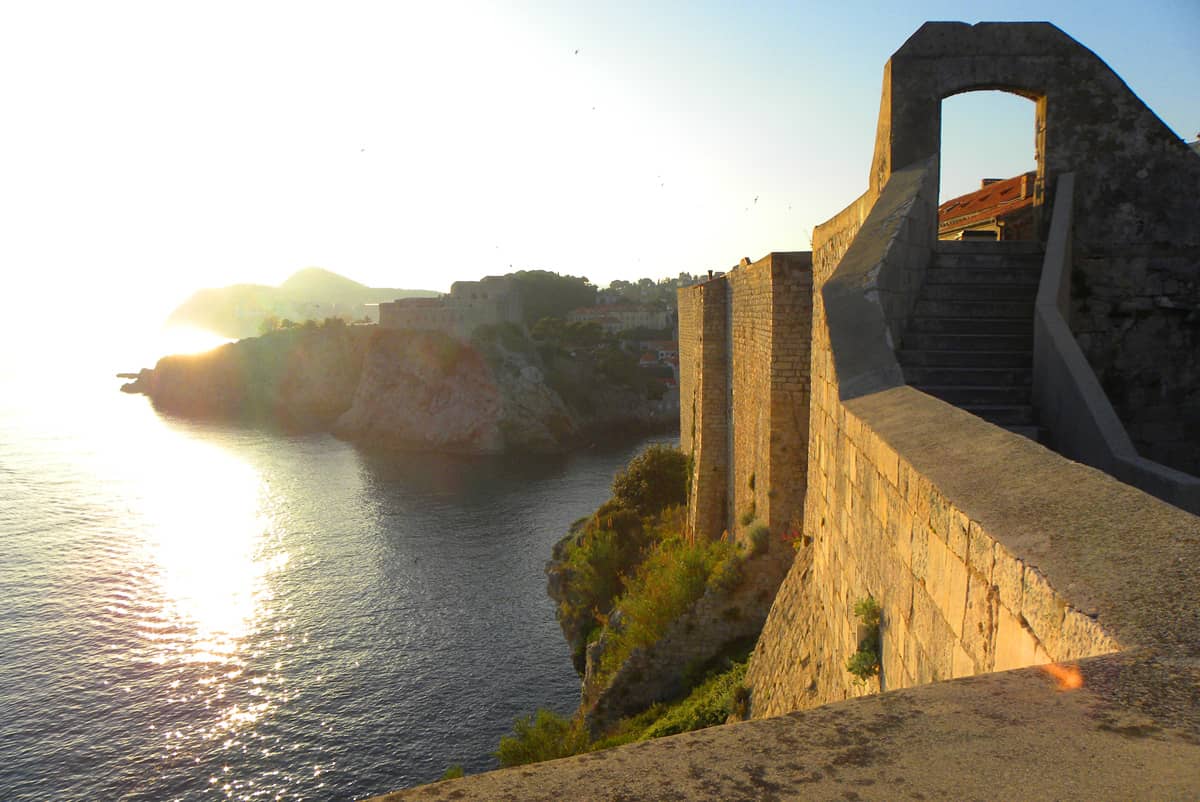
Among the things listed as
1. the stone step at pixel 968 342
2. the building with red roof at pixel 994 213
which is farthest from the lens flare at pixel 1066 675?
the building with red roof at pixel 994 213

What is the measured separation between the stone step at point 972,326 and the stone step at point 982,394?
0.76m

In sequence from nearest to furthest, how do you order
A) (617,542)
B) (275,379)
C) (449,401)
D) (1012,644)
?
(1012,644) < (617,542) < (449,401) < (275,379)

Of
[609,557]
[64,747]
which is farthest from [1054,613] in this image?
[64,747]

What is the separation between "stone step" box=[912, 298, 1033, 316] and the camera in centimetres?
765

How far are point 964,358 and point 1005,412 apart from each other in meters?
0.72

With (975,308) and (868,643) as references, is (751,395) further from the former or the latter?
(868,643)

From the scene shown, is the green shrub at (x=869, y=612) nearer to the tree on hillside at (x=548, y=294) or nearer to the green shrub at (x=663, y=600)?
the green shrub at (x=663, y=600)

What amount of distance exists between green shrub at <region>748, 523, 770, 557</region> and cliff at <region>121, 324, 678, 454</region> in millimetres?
49922

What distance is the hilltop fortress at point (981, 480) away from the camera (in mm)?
1732

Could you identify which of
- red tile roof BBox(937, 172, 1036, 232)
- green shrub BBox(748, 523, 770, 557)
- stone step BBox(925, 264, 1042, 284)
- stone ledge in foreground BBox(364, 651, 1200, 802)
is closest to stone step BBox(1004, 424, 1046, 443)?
stone step BBox(925, 264, 1042, 284)

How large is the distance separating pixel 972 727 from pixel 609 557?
22.6 m

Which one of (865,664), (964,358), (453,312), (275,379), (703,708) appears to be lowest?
(703,708)

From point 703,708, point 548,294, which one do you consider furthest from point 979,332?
point 548,294

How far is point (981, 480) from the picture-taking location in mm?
3074
